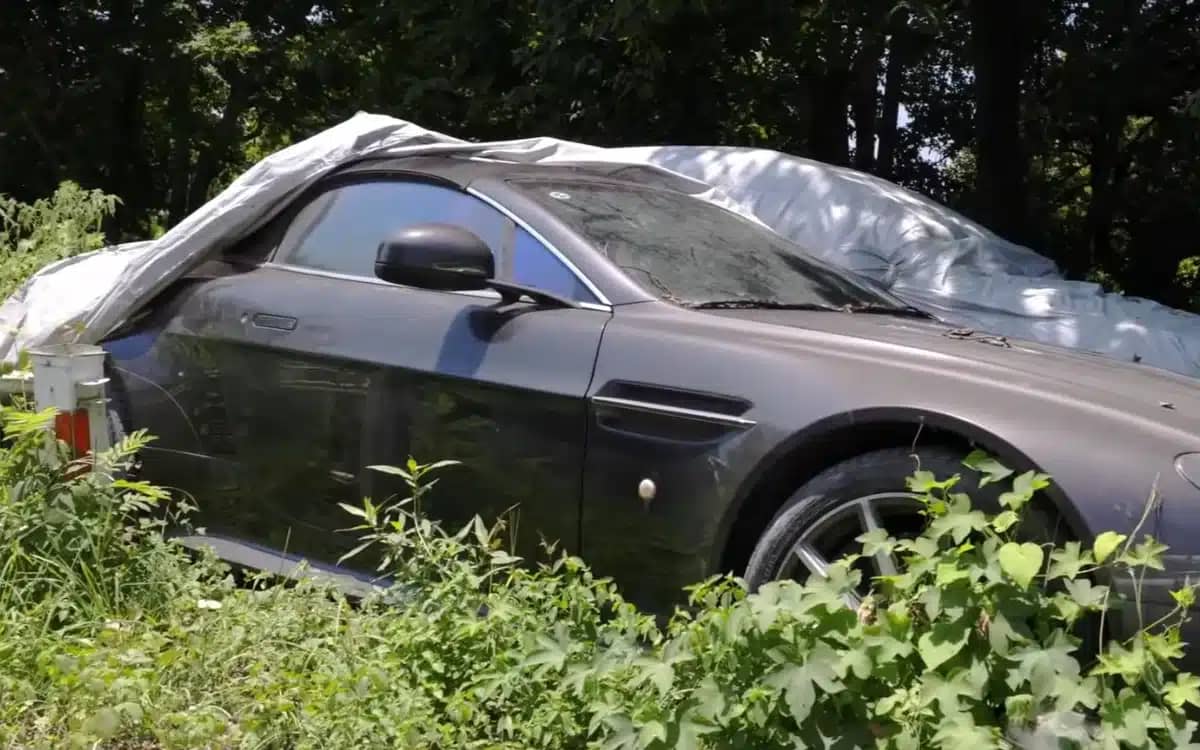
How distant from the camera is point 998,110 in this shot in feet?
38.5

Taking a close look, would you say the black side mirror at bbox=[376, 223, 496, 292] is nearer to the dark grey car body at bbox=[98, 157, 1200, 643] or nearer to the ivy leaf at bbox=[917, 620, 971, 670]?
the dark grey car body at bbox=[98, 157, 1200, 643]

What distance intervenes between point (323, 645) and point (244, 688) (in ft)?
0.82

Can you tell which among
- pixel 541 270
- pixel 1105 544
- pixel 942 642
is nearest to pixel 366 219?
pixel 541 270

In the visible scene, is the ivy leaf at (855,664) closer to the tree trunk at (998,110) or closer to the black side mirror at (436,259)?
the black side mirror at (436,259)

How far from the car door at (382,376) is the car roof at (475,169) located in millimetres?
60

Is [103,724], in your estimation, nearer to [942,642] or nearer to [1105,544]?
[942,642]

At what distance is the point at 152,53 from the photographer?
60.0 feet

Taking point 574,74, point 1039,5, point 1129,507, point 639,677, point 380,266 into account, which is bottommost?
point 639,677

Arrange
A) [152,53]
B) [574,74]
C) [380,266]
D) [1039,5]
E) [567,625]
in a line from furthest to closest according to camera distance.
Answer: [152,53]
[1039,5]
[574,74]
[380,266]
[567,625]

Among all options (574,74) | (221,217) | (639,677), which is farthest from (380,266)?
(574,74)

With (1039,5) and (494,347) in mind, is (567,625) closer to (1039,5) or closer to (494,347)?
(494,347)

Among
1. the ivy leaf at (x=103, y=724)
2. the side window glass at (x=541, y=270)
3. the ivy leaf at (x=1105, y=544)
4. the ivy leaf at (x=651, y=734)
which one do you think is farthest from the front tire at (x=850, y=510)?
the ivy leaf at (x=103, y=724)

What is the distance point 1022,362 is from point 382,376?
1667 millimetres

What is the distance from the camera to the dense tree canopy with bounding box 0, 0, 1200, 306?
10883 millimetres
